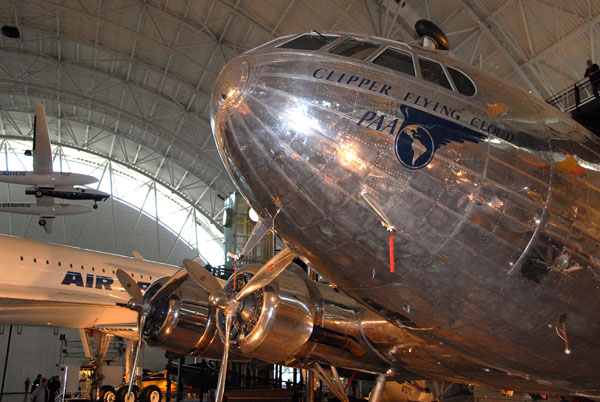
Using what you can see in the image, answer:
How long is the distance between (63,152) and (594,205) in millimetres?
41748

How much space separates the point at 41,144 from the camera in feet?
94.0

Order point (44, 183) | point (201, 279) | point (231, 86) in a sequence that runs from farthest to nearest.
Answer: point (44, 183) → point (201, 279) → point (231, 86)

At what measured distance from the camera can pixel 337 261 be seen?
14.3 ft

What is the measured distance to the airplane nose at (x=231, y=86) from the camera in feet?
13.8

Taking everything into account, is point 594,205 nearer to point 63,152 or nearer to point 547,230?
point 547,230

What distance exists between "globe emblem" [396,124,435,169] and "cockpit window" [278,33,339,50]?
124 centimetres

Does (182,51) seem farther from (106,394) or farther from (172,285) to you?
(172,285)

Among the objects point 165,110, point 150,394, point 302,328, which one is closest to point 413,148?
point 302,328

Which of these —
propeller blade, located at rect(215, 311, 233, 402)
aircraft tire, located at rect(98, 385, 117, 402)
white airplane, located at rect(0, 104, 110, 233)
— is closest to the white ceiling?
white airplane, located at rect(0, 104, 110, 233)

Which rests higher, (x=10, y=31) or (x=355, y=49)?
(x=10, y=31)

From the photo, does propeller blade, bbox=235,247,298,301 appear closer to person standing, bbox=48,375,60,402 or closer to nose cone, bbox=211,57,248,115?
nose cone, bbox=211,57,248,115

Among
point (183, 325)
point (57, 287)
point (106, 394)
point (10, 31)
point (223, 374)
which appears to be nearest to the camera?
point (223, 374)

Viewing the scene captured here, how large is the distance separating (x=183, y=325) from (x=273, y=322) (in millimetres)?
3195

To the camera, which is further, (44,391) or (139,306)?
→ (44,391)
